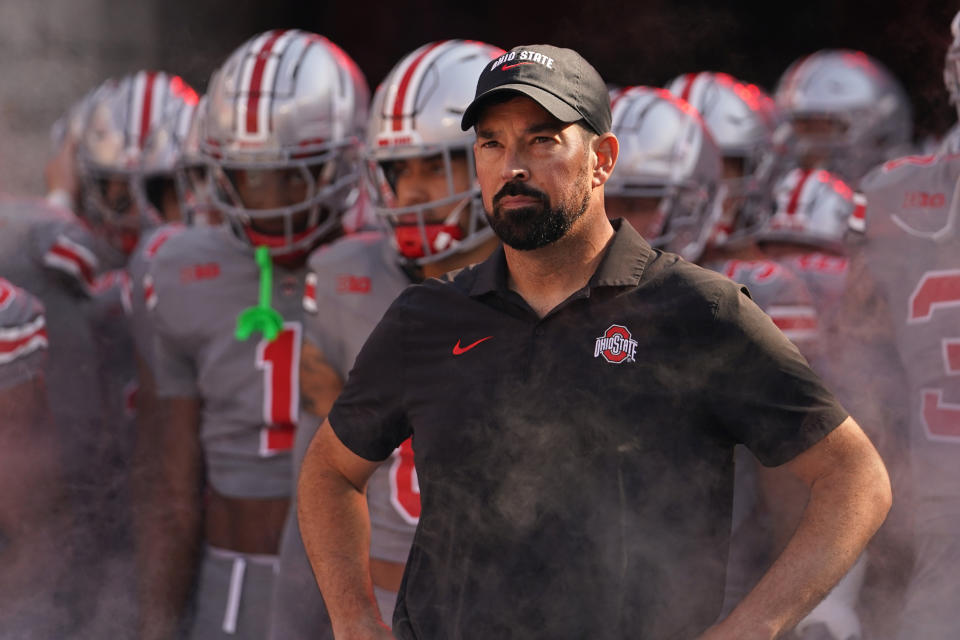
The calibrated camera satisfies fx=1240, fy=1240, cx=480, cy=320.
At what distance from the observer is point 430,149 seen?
293 centimetres

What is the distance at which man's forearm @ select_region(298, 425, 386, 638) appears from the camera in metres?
2.00

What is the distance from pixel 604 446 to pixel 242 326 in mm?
1770

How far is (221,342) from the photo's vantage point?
3393 millimetres

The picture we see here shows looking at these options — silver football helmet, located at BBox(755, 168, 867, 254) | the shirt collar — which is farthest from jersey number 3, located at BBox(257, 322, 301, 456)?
silver football helmet, located at BBox(755, 168, 867, 254)

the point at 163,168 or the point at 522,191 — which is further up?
the point at 522,191

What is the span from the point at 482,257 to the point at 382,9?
12.7ft

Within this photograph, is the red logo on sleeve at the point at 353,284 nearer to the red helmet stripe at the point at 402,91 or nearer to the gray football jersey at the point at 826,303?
the red helmet stripe at the point at 402,91

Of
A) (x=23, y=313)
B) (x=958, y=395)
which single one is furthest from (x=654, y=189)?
(x=23, y=313)

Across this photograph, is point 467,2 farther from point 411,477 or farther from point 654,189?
point 411,477

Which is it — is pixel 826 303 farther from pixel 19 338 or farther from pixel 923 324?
pixel 19 338

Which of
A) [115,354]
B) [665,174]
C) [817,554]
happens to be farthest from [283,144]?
[817,554]

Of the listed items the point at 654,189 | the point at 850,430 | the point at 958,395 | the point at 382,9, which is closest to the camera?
the point at 850,430

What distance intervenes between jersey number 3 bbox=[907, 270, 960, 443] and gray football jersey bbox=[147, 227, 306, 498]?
158cm

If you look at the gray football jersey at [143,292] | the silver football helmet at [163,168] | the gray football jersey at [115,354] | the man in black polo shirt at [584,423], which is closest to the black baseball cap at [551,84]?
the man in black polo shirt at [584,423]
